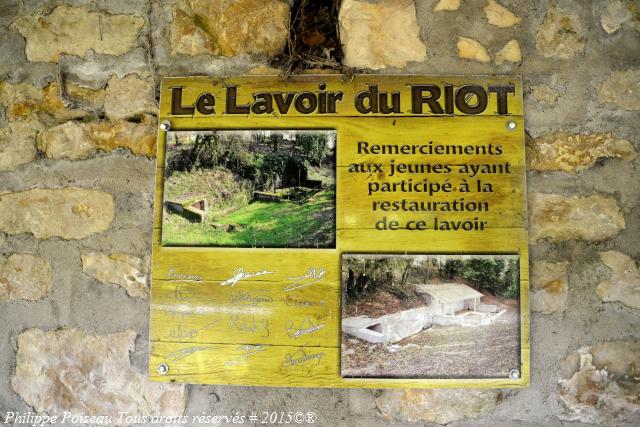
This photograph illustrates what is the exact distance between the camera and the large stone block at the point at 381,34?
169 centimetres

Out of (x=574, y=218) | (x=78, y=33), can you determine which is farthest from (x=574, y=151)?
(x=78, y=33)

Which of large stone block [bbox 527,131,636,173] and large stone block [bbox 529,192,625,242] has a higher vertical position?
large stone block [bbox 527,131,636,173]

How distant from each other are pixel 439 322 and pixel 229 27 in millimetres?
1409

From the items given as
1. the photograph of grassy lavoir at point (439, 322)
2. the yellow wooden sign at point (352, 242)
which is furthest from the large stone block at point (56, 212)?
the photograph of grassy lavoir at point (439, 322)

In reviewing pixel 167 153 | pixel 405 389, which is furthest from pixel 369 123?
pixel 405 389

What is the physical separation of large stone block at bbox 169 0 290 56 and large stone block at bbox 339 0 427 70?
10.4 inches

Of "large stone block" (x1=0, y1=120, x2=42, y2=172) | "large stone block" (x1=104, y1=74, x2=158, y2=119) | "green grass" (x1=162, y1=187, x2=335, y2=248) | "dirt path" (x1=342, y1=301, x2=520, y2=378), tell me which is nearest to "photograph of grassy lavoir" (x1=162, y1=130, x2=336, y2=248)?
"green grass" (x1=162, y1=187, x2=335, y2=248)

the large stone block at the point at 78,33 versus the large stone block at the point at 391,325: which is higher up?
the large stone block at the point at 78,33

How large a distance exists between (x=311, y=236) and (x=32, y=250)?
1.12 m

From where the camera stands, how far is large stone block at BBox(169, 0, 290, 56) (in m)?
1.71

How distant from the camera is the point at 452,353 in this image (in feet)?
5.23
